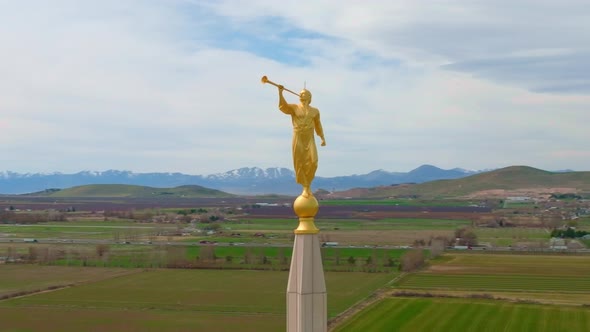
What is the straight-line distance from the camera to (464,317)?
219 ft

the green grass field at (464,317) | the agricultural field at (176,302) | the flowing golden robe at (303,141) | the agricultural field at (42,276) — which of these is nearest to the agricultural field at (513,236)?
the agricultural field at (176,302)

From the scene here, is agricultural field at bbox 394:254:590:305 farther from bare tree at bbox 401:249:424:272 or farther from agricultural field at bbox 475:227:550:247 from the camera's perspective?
agricultural field at bbox 475:227:550:247

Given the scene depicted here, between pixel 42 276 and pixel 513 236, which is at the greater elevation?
pixel 513 236

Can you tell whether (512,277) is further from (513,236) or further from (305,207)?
(305,207)

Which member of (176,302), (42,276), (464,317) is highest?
(42,276)

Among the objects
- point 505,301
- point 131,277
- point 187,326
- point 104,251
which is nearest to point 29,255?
point 104,251

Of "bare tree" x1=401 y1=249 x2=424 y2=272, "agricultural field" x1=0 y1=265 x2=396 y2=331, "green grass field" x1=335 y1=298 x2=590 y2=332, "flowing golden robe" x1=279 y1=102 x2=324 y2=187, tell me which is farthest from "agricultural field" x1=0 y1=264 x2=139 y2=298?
"flowing golden robe" x1=279 y1=102 x2=324 y2=187

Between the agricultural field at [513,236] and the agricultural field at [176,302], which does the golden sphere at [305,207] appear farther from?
the agricultural field at [513,236]

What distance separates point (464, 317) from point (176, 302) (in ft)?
86.0

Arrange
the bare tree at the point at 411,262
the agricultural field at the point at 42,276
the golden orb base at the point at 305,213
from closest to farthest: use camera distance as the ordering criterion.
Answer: the golden orb base at the point at 305,213 → the agricultural field at the point at 42,276 → the bare tree at the point at 411,262

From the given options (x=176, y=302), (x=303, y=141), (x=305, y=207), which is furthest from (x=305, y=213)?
(x=176, y=302)

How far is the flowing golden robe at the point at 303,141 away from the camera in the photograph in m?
11.1

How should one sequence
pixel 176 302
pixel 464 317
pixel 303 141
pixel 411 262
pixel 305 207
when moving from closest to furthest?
pixel 305 207, pixel 303 141, pixel 464 317, pixel 176 302, pixel 411 262

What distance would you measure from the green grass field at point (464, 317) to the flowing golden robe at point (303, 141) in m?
52.6
